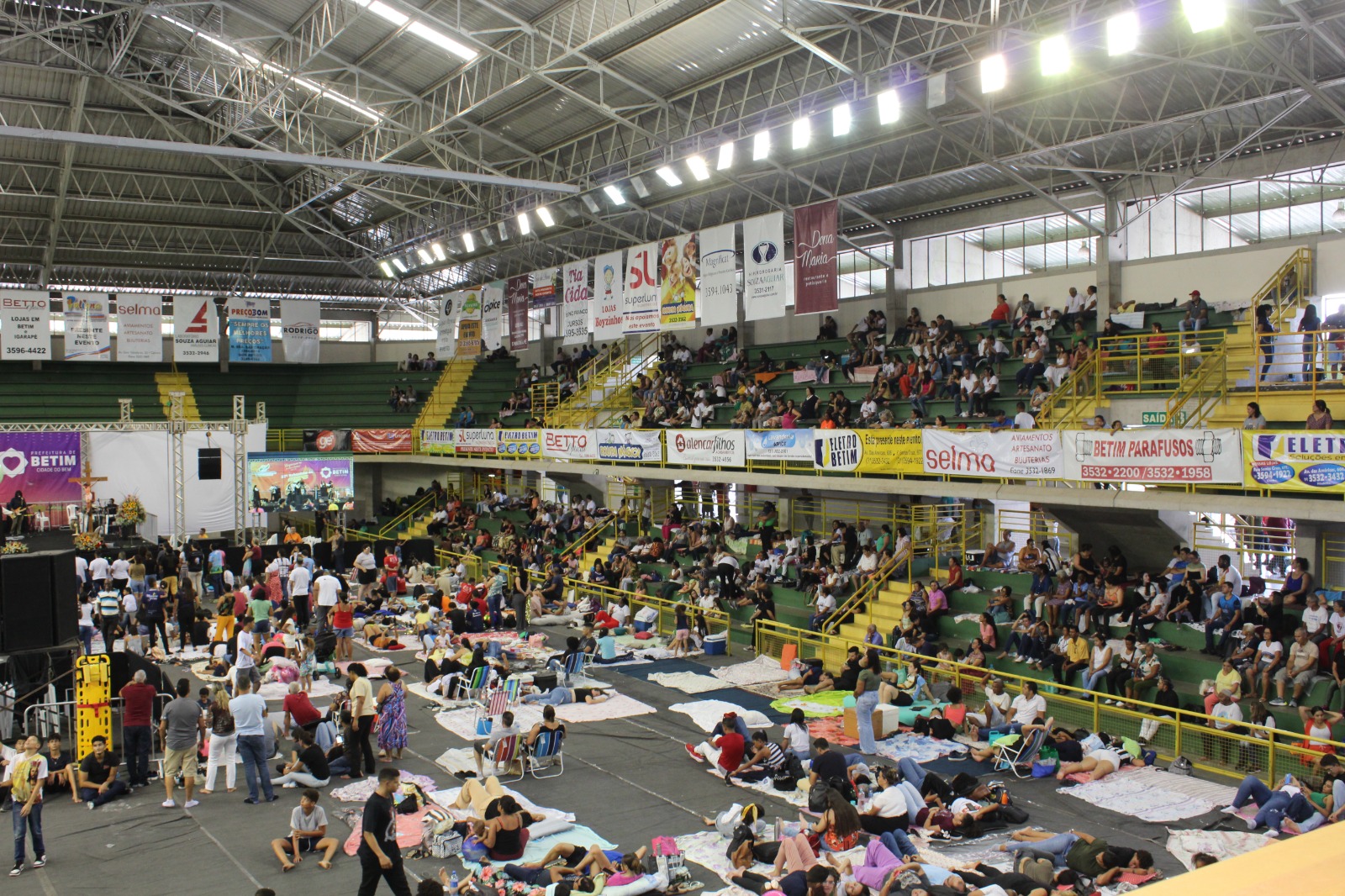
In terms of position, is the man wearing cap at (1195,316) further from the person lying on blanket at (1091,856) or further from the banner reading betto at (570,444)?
the banner reading betto at (570,444)

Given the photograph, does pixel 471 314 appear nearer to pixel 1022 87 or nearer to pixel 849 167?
pixel 849 167

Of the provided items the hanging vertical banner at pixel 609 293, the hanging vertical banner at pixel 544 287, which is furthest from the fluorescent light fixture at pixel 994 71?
the hanging vertical banner at pixel 544 287

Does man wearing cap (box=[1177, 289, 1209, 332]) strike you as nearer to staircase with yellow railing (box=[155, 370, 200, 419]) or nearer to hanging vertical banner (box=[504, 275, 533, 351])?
hanging vertical banner (box=[504, 275, 533, 351])

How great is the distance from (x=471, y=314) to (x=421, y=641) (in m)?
16.7

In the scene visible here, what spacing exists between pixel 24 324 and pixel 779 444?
2782cm

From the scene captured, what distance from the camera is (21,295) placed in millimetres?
35656

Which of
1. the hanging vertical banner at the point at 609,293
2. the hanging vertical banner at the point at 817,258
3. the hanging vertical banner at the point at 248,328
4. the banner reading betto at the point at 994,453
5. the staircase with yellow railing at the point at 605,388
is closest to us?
the banner reading betto at the point at 994,453

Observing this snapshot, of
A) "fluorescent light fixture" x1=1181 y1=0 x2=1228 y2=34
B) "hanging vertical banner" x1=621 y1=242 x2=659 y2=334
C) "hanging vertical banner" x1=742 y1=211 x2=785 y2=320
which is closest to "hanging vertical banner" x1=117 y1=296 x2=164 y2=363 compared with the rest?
"hanging vertical banner" x1=621 y1=242 x2=659 y2=334

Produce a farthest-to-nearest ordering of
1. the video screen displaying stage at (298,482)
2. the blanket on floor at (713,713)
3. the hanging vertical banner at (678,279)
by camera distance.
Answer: the video screen displaying stage at (298,482) → the hanging vertical banner at (678,279) → the blanket on floor at (713,713)

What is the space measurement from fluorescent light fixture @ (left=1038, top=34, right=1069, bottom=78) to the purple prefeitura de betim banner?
30.4 meters

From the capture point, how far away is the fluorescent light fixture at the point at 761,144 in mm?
21531

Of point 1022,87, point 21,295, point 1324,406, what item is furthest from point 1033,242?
point 21,295

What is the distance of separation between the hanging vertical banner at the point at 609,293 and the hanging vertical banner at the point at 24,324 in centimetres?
2128

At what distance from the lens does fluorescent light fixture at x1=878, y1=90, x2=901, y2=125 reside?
19125 mm
